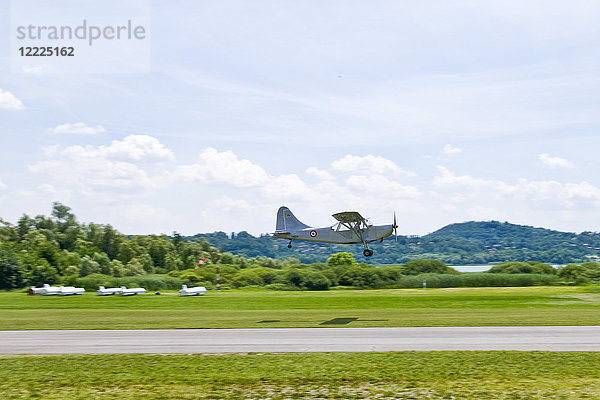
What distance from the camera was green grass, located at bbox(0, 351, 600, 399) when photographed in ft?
51.1

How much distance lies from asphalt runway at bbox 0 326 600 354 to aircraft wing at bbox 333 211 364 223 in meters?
9.51

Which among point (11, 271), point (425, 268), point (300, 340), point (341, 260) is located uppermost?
point (11, 271)

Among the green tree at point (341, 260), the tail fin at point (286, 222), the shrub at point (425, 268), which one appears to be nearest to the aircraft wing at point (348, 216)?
the tail fin at point (286, 222)

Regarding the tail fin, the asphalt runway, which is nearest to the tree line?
the tail fin

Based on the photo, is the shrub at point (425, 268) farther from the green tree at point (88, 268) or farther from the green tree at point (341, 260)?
the green tree at point (88, 268)

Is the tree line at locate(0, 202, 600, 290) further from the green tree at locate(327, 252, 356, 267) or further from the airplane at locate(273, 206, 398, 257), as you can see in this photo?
the airplane at locate(273, 206, 398, 257)

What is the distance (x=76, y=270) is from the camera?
90.9m

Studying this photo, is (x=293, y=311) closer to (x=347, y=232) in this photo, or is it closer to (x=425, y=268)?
(x=347, y=232)

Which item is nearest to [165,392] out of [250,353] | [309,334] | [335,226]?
[250,353]

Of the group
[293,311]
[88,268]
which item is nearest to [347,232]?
[293,311]

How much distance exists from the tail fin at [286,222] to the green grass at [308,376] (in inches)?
861

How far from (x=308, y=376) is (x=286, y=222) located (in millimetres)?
26061

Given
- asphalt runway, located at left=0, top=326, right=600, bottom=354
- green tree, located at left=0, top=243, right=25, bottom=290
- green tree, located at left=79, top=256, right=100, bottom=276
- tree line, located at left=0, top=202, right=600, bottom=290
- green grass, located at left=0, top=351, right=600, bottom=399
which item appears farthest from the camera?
green tree, located at left=79, top=256, right=100, bottom=276

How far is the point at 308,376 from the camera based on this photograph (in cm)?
1755
